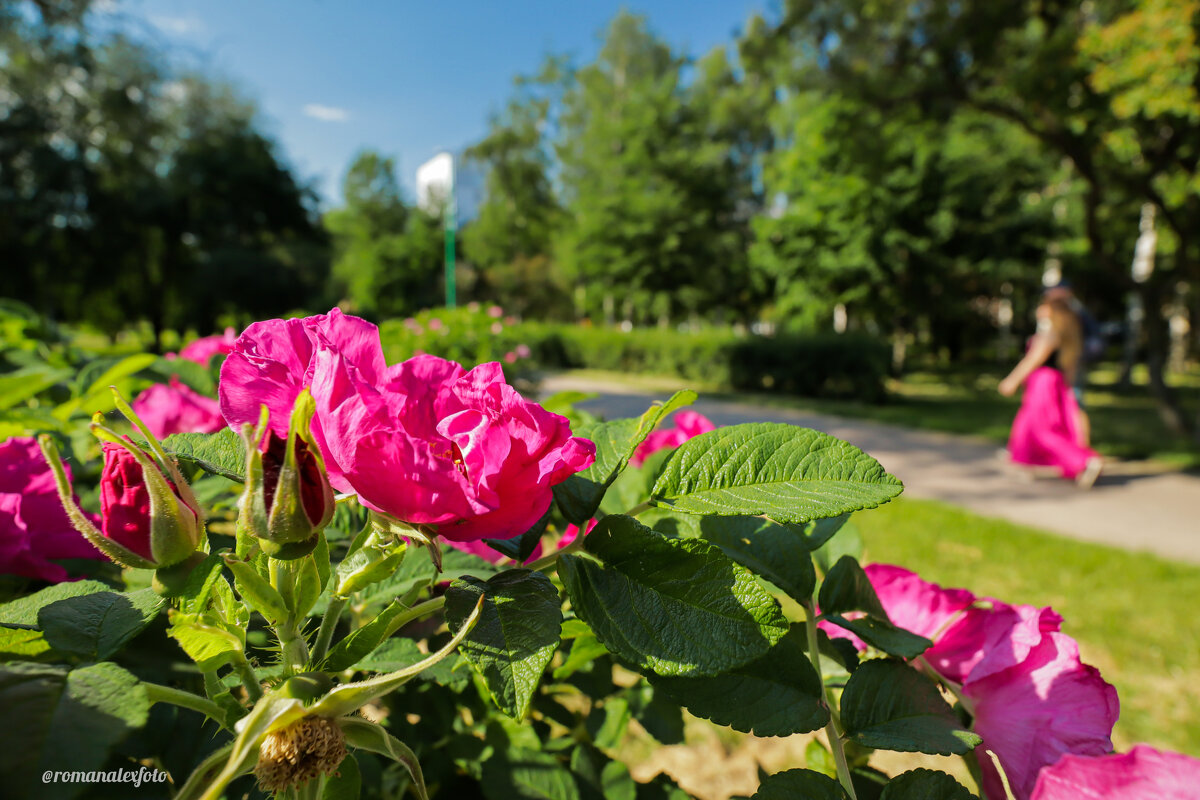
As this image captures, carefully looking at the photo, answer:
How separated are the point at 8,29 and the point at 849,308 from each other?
19.8 m

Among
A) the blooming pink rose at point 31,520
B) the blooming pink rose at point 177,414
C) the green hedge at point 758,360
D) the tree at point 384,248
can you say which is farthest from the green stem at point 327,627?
the tree at point 384,248

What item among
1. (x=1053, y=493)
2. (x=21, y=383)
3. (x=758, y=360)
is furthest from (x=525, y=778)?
(x=758, y=360)

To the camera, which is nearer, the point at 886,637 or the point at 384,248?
the point at 886,637

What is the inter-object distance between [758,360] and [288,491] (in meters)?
14.5

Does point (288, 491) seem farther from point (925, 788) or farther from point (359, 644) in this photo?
point (925, 788)

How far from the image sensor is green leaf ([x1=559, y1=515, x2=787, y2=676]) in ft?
1.37

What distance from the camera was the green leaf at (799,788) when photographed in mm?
491

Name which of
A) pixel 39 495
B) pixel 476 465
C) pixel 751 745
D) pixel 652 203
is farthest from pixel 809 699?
pixel 652 203

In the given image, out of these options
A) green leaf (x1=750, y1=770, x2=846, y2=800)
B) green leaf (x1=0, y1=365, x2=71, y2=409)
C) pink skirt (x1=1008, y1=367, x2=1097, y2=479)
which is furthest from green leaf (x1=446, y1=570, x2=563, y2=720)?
pink skirt (x1=1008, y1=367, x2=1097, y2=479)

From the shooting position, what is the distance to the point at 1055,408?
648 cm

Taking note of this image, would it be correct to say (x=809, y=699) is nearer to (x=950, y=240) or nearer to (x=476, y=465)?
(x=476, y=465)

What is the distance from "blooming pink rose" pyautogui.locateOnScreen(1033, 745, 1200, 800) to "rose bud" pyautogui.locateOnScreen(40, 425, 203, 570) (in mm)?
540

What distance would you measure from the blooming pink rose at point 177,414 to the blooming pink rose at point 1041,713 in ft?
3.40

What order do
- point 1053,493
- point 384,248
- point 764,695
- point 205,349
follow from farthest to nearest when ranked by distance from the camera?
point 384,248
point 1053,493
point 205,349
point 764,695
